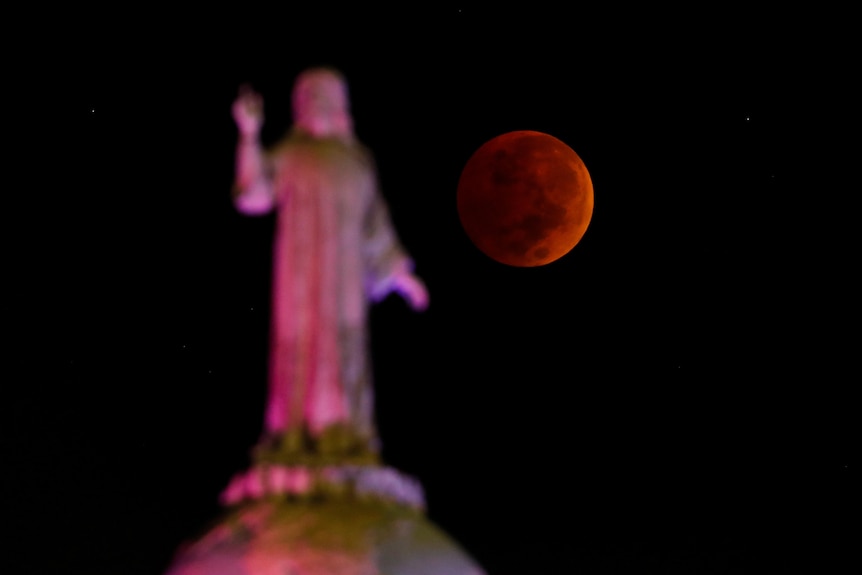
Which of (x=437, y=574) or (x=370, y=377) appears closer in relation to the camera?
(x=437, y=574)

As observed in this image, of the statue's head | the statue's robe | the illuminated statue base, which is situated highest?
the statue's head

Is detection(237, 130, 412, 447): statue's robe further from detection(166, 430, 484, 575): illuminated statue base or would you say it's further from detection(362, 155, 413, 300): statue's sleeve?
detection(166, 430, 484, 575): illuminated statue base

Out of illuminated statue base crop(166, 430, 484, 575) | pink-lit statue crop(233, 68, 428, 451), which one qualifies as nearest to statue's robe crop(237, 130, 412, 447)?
pink-lit statue crop(233, 68, 428, 451)

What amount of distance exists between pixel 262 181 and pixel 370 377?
5.93ft

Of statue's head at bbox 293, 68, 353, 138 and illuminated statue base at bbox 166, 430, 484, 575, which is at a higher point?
statue's head at bbox 293, 68, 353, 138

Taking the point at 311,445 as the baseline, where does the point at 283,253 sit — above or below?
above

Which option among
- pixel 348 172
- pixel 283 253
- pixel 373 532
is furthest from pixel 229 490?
pixel 348 172

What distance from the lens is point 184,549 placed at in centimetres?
988

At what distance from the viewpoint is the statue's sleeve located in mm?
11008

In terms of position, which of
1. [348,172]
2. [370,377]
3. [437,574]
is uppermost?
[348,172]

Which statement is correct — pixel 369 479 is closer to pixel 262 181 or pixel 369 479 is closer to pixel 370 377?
pixel 370 377

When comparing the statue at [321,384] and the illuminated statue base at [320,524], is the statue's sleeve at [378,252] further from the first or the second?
the illuminated statue base at [320,524]

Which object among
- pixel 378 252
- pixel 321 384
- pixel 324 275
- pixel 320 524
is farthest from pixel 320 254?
pixel 320 524

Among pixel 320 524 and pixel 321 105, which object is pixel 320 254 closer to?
pixel 321 105
